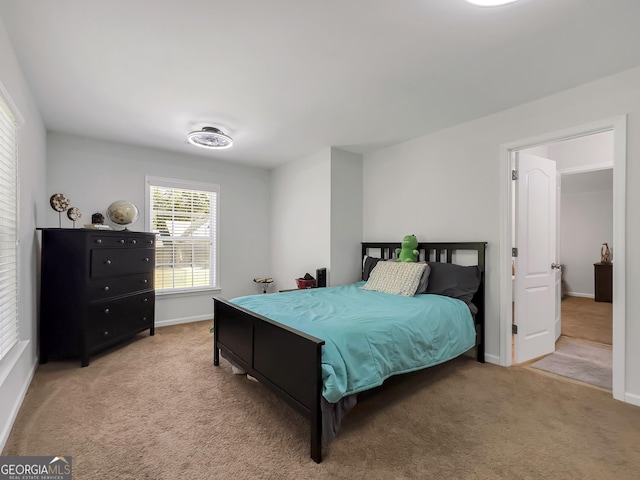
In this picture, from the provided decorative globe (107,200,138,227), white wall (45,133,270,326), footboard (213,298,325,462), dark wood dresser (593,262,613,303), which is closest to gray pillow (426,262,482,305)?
footboard (213,298,325,462)

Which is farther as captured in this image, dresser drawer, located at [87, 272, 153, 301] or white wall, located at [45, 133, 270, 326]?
white wall, located at [45, 133, 270, 326]

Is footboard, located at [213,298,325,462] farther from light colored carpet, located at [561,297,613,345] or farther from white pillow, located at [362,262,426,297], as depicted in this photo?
light colored carpet, located at [561,297,613,345]

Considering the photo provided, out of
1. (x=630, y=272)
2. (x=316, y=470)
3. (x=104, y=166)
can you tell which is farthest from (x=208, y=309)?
(x=630, y=272)

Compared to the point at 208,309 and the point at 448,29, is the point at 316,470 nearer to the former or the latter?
the point at 448,29

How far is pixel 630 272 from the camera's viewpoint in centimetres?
222

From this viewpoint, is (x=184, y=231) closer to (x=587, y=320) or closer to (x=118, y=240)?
(x=118, y=240)

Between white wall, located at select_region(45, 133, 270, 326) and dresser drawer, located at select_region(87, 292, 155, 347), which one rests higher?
white wall, located at select_region(45, 133, 270, 326)

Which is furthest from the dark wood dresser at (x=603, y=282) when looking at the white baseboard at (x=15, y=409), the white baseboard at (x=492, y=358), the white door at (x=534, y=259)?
the white baseboard at (x=15, y=409)

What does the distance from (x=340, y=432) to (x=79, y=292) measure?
8.79 ft

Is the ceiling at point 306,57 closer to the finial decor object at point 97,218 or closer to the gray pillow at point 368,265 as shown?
the finial decor object at point 97,218

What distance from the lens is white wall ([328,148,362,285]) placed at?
4.04 meters

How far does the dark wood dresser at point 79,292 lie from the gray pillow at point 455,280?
3276 millimetres

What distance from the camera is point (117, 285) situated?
3.28m

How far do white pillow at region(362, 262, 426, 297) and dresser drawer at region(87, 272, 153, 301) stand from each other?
2.59 metres
